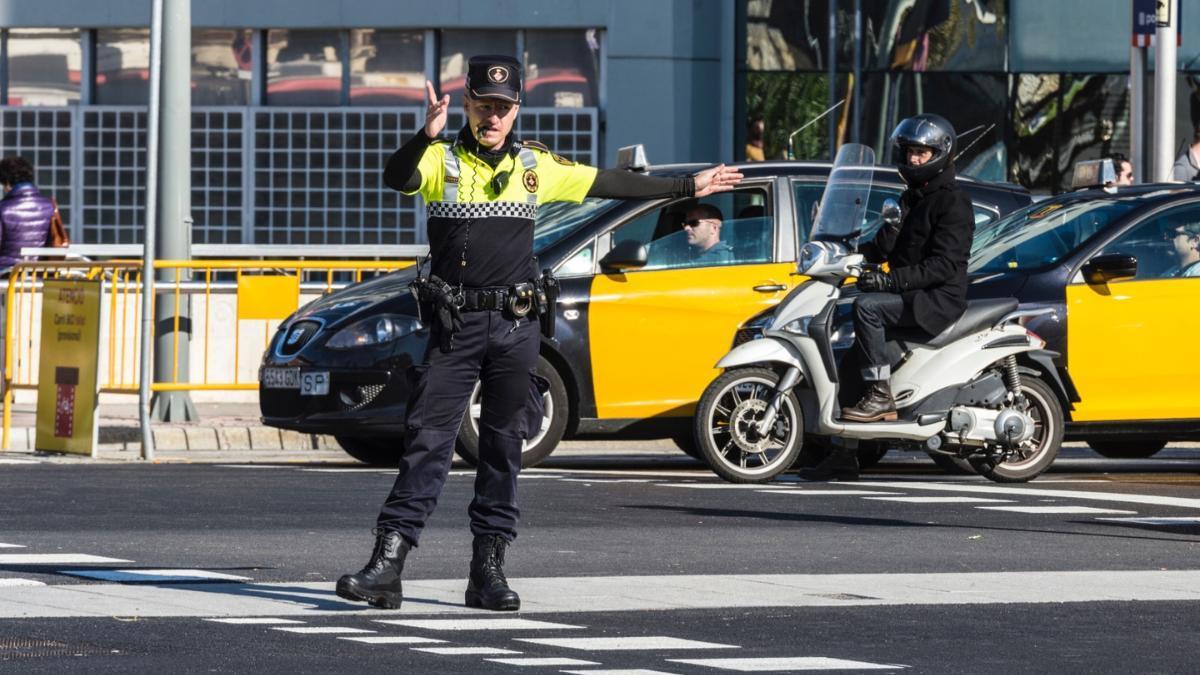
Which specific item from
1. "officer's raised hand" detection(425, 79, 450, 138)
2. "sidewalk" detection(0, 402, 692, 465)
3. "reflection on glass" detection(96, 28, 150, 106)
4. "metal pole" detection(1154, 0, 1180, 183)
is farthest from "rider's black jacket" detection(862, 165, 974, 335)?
"reflection on glass" detection(96, 28, 150, 106)

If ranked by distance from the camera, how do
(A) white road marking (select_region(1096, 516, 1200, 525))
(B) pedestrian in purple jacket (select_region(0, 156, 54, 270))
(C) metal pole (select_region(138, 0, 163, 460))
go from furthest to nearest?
(B) pedestrian in purple jacket (select_region(0, 156, 54, 270))
(C) metal pole (select_region(138, 0, 163, 460))
(A) white road marking (select_region(1096, 516, 1200, 525))

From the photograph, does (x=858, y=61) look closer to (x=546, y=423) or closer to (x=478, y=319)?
(x=546, y=423)

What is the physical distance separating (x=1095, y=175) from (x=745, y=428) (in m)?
2.92

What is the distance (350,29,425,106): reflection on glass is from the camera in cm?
2869

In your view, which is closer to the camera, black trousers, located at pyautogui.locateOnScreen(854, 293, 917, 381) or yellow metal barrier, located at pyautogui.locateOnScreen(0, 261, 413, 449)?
black trousers, located at pyautogui.locateOnScreen(854, 293, 917, 381)

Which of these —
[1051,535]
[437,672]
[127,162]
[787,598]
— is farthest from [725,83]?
[437,672]

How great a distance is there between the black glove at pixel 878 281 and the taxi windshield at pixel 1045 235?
1.02 metres

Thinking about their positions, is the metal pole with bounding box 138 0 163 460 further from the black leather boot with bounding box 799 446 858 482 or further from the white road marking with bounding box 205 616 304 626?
the white road marking with bounding box 205 616 304 626

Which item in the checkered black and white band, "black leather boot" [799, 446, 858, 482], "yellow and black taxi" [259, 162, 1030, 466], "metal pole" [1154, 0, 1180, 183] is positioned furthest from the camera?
"metal pole" [1154, 0, 1180, 183]

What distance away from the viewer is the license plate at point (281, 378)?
14.6m

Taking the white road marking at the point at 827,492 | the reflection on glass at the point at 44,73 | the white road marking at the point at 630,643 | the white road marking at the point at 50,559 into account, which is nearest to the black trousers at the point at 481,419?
the white road marking at the point at 630,643

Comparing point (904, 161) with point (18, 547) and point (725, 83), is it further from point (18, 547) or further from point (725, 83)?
point (725, 83)

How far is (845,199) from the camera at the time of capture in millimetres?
13633

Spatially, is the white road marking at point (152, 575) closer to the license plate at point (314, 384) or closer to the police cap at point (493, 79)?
the police cap at point (493, 79)
